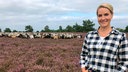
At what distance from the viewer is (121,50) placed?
6574 millimetres

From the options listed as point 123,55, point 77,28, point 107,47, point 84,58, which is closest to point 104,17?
point 107,47

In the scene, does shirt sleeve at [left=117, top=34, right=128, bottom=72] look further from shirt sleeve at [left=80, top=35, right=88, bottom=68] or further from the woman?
shirt sleeve at [left=80, top=35, right=88, bottom=68]

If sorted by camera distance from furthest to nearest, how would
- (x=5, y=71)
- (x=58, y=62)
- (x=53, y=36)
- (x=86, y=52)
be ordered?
(x=53, y=36), (x=58, y=62), (x=5, y=71), (x=86, y=52)

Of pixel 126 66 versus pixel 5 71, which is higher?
pixel 126 66

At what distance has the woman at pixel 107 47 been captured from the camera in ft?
21.6

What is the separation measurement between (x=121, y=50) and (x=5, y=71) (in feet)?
31.6

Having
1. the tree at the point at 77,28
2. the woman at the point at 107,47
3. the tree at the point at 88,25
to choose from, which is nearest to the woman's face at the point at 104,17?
the woman at the point at 107,47

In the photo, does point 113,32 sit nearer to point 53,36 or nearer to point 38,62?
point 38,62

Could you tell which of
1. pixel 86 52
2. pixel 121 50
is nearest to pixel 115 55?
pixel 121 50

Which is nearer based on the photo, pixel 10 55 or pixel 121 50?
pixel 121 50

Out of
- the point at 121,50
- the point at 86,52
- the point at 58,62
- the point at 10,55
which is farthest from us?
the point at 10,55

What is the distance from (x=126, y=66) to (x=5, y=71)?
31.5 feet

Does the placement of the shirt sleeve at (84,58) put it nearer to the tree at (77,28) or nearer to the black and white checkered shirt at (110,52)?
the black and white checkered shirt at (110,52)

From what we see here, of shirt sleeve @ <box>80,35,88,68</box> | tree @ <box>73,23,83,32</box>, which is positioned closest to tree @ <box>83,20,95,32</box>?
tree @ <box>73,23,83,32</box>
